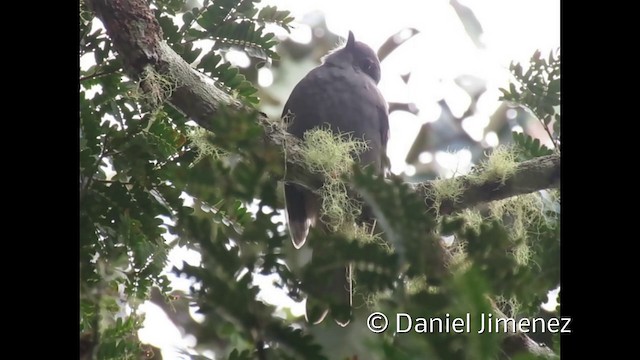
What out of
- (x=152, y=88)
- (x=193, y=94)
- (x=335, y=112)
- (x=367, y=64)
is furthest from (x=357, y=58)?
(x=152, y=88)

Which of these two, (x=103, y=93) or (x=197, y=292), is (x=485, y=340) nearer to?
(x=197, y=292)

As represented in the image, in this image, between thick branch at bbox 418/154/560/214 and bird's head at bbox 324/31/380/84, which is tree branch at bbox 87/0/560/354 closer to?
thick branch at bbox 418/154/560/214

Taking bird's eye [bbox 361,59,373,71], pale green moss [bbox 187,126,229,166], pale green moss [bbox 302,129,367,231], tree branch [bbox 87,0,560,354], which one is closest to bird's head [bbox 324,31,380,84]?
bird's eye [bbox 361,59,373,71]

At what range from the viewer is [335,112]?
3184 mm

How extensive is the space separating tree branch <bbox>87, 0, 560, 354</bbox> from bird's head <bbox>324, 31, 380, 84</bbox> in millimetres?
1247

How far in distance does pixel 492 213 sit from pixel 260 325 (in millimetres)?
1649

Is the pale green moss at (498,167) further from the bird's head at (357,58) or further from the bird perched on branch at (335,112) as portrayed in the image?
the bird's head at (357,58)

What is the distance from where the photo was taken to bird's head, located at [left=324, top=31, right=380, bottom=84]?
3596mm

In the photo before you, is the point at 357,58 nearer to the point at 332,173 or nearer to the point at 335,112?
the point at 335,112

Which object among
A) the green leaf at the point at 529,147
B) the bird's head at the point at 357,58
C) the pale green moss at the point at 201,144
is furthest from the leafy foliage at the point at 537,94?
the bird's head at the point at 357,58
